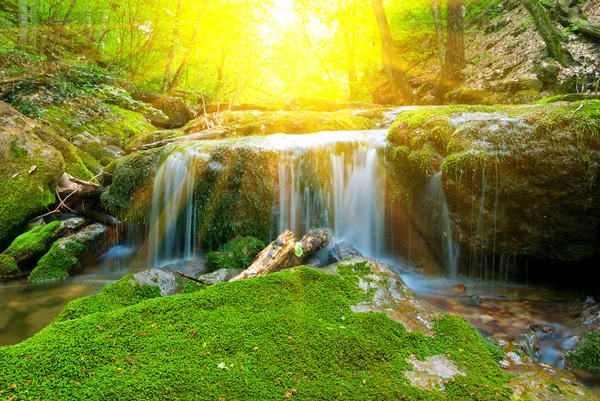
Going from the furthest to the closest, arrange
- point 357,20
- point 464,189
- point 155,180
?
1. point 357,20
2. point 155,180
3. point 464,189

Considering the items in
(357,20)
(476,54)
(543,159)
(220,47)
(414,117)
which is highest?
(357,20)

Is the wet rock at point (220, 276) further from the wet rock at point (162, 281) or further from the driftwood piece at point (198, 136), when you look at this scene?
the driftwood piece at point (198, 136)

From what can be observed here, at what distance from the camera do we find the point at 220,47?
1636cm

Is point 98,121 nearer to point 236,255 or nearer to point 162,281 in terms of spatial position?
point 236,255

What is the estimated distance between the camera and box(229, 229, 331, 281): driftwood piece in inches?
162

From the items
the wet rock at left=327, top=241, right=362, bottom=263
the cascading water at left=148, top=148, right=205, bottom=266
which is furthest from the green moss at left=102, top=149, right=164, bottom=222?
the wet rock at left=327, top=241, right=362, bottom=263

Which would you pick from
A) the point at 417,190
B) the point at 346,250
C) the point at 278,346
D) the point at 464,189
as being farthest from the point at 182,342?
the point at 417,190

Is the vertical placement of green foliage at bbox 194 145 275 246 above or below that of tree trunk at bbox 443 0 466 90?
below

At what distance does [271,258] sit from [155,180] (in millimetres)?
4112

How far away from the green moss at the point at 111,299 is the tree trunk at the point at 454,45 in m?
11.9

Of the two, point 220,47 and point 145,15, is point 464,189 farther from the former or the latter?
point 220,47

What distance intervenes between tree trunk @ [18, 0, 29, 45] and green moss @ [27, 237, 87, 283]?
5.88 meters

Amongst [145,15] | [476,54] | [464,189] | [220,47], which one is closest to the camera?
[464,189]

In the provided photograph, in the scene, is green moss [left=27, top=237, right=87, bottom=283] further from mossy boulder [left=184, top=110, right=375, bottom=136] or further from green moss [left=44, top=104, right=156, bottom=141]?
green moss [left=44, top=104, right=156, bottom=141]
